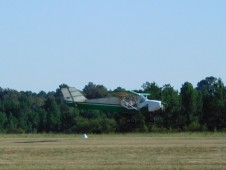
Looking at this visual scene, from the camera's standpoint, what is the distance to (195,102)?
8431cm

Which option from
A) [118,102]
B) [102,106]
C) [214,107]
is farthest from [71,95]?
[214,107]

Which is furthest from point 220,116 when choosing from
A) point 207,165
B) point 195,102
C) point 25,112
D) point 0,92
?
point 0,92

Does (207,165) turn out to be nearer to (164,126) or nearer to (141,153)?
(141,153)

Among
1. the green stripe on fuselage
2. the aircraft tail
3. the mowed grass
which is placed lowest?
the mowed grass

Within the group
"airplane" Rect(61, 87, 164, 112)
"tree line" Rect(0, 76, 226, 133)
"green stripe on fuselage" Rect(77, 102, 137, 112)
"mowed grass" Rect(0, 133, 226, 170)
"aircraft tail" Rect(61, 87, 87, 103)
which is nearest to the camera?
"mowed grass" Rect(0, 133, 226, 170)

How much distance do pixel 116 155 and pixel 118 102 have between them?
93.6 feet

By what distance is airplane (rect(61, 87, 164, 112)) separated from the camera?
6231cm

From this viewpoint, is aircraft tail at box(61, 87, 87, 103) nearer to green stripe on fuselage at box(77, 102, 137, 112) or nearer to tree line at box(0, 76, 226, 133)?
green stripe on fuselage at box(77, 102, 137, 112)

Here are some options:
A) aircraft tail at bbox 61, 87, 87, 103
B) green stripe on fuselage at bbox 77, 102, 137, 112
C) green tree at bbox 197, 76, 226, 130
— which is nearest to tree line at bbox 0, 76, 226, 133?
green tree at bbox 197, 76, 226, 130

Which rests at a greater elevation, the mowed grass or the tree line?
the tree line

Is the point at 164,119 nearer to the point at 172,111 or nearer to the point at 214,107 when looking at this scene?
the point at 172,111

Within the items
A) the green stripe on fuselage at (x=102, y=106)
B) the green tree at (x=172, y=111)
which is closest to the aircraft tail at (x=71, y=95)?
the green stripe on fuselage at (x=102, y=106)

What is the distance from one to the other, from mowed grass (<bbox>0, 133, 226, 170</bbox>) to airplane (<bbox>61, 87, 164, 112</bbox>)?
65.8 ft

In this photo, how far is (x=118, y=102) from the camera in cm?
6294
